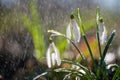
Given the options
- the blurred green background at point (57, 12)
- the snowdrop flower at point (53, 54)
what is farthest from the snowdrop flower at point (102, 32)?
the blurred green background at point (57, 12)

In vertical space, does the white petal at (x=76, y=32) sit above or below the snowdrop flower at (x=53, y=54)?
above

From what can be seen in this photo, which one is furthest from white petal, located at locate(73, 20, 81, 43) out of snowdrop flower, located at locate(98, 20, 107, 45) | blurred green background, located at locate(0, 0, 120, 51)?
blurred green background, located at locate(0, 0, 120, 51)

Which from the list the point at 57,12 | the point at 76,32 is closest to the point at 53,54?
the point at 76,32

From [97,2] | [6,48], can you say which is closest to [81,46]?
[6,48]

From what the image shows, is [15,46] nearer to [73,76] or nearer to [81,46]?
[81,46]

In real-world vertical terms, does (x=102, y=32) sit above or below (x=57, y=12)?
below

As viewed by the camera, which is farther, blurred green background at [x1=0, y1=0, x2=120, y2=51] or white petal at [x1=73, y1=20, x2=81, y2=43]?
blurred green background at [x1=0, y1=0, x2=120, y2=51]

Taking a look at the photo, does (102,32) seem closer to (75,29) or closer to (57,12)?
(75,29)

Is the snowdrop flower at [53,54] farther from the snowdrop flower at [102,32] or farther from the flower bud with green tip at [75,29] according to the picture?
the snowdrop flower at [102,32]

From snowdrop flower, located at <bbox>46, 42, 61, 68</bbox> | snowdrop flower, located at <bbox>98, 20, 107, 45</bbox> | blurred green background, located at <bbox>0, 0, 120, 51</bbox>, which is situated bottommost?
snowdrop flower, located at <bbox>46, 42, 61, 68</bbox>

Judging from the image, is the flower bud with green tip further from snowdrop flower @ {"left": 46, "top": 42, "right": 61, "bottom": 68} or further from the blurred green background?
the blurred green background

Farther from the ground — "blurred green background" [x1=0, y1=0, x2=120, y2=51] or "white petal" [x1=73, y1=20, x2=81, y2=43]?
"blurred green background" [x1=0, y1=0, x2=120, y2=51]
